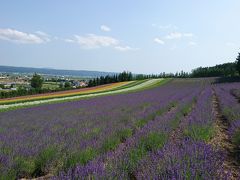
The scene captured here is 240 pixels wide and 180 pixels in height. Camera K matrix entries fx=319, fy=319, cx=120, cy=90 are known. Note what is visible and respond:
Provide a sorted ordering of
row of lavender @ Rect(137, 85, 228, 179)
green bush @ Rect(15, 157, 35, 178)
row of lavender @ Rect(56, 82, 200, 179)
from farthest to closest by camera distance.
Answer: green bush @ Rect(15, 157, 35, 178), row of lavender @ Rect(56, 82, 200, 179), row of lavender @ Rect(137, 85, 228, 179)

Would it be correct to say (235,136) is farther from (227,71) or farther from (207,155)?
(227,71)

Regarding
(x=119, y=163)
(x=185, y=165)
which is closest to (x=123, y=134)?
(x=119, y=163)

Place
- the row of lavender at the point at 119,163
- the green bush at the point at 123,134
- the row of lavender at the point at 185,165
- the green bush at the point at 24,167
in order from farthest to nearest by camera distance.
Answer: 1. the green bush at the point at 123,134
2. the green bush at the point at 24,167
3. the row of lavender at the point at 119,163
4. the row of lavender at the point at 185,165

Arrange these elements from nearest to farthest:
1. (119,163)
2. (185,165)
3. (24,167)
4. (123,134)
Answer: (185,165), (119,163), (24,167), (123,134)

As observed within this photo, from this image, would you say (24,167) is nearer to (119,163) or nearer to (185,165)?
(119,163)

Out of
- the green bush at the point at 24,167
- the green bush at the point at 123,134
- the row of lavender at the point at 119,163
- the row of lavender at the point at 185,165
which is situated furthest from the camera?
the green bush at the point at 123,134

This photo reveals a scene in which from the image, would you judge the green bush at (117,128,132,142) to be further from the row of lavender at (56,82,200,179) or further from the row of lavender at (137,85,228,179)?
the row of lavender at (137,85,228,179)

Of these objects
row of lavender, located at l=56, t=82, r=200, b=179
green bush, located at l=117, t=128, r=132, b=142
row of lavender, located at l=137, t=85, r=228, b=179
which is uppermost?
row of lavender, located at l=137, t=85, r=228, b=179

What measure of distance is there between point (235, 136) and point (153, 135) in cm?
215

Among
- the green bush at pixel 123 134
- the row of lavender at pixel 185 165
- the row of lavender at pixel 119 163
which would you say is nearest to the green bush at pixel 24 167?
the row of lavender at pixel 119 163

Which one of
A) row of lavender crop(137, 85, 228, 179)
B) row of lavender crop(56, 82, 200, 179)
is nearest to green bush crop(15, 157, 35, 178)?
row of lavender crop(56, 82, 200, 179)

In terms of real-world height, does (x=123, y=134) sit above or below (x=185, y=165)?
below

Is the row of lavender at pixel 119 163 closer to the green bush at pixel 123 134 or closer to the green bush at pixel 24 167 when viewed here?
the green bush at pixel 24 167

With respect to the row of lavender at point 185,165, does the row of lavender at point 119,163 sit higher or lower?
lower
